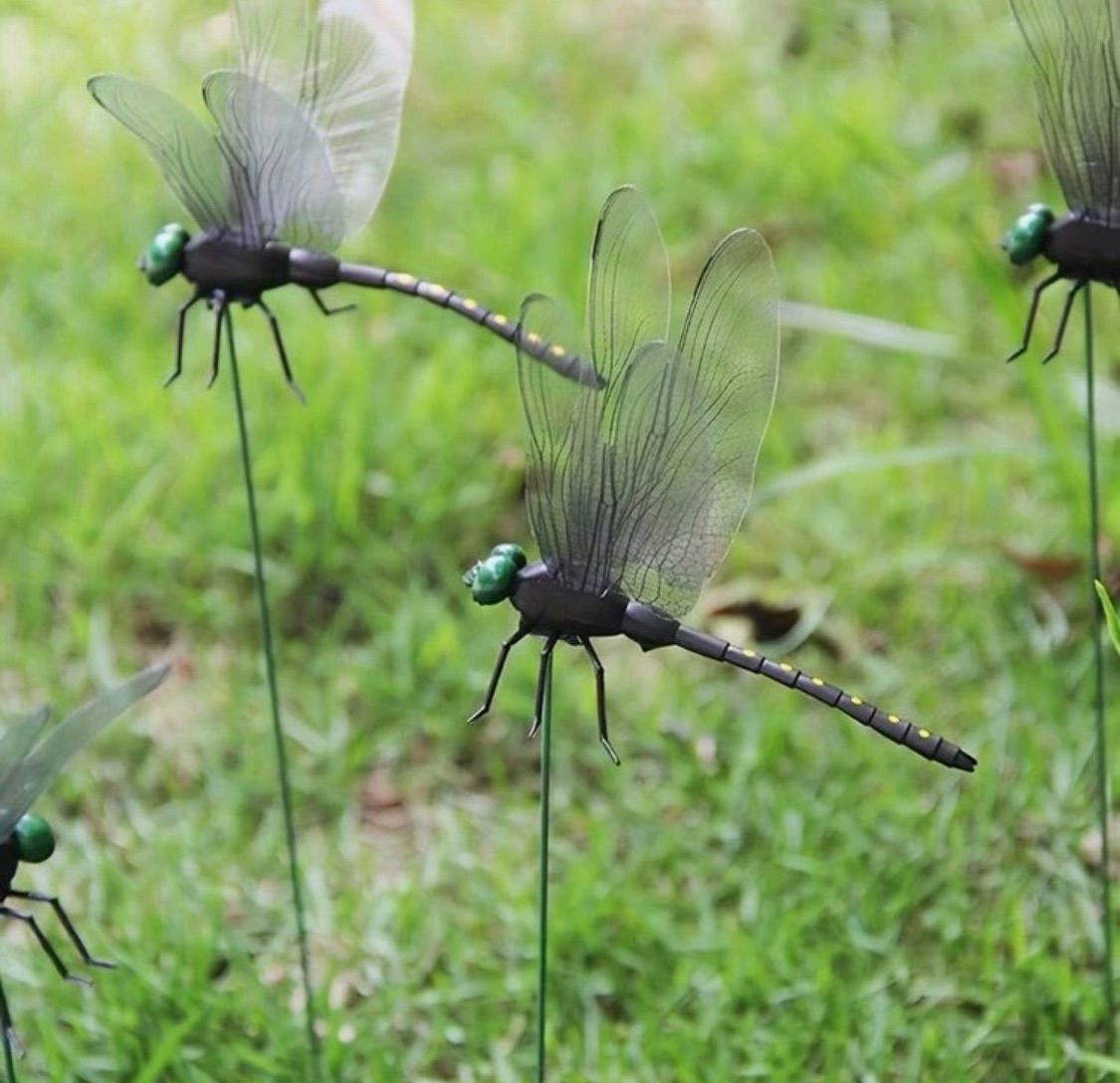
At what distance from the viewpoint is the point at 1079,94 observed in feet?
4.97

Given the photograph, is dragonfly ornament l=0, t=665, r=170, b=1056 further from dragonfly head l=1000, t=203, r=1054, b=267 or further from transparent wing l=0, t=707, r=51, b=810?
dragonfly head l=1000, t=203, r=1054, b=267

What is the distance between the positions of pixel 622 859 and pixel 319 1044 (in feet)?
1.56

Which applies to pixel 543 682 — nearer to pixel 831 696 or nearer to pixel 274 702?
pixel 831 696

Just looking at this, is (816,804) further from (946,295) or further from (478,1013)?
(946,295)

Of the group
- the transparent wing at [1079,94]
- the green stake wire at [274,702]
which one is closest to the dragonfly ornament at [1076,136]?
the transparent wing at [1079,94]

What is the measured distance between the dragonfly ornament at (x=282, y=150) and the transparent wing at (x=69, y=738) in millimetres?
303

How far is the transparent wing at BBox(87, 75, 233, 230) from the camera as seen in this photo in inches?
61.3

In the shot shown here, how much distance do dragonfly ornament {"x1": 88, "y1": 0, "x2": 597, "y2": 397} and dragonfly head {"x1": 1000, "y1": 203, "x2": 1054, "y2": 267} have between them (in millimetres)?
438

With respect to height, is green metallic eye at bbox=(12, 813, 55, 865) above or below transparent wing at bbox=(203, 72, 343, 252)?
below

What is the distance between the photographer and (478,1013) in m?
1.94

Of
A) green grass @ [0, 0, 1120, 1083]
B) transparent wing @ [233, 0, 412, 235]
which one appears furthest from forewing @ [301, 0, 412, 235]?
green grass @ [0, 0, 1120, 1083]

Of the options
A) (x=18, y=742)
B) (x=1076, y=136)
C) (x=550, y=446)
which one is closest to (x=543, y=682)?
(x=550, y=446)

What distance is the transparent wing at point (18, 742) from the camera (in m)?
1.40

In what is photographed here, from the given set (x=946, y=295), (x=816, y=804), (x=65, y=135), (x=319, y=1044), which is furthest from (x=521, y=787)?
(x=65, y=135)
